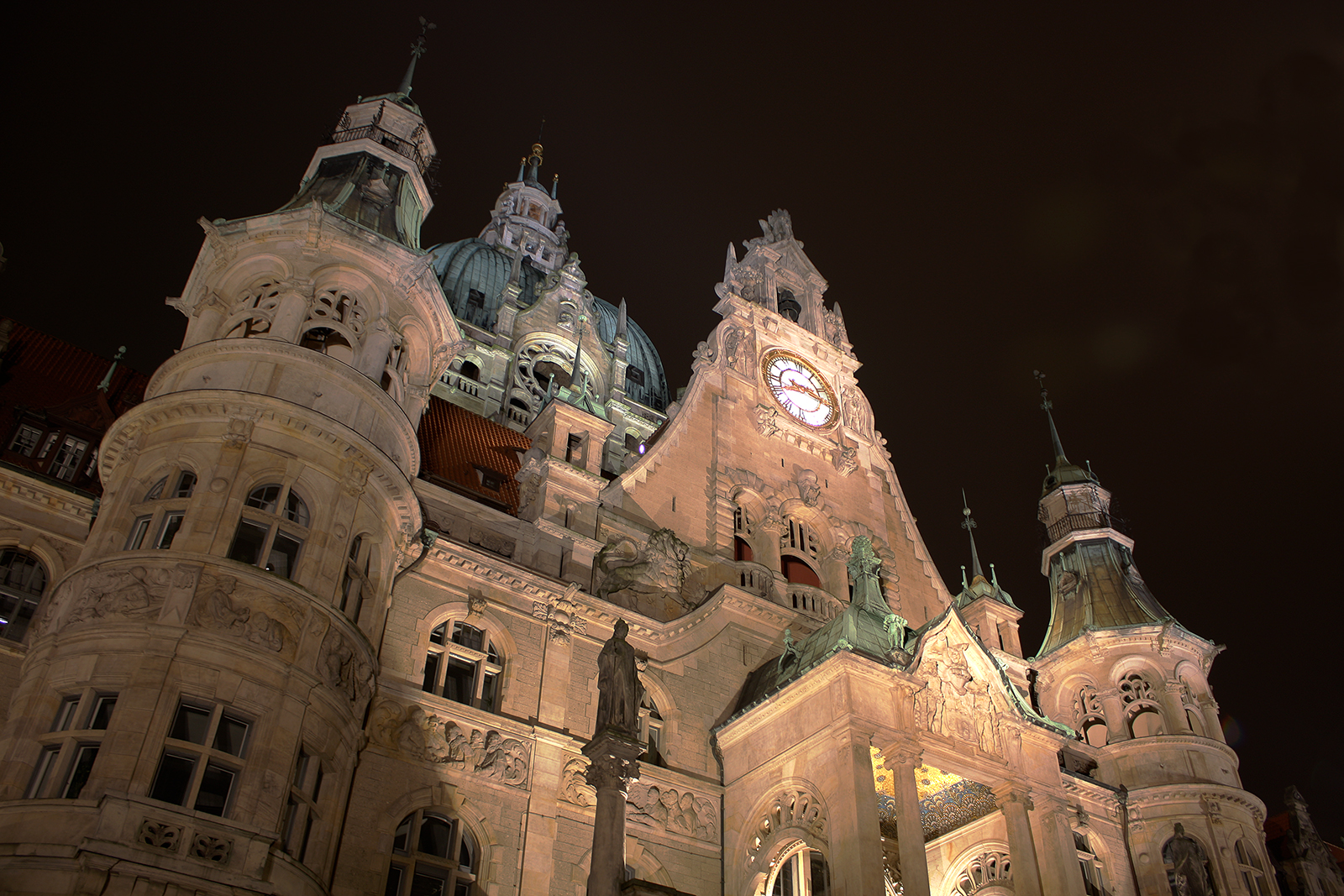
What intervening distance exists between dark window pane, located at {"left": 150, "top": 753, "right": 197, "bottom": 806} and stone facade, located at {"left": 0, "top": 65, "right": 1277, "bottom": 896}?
0.06 meters

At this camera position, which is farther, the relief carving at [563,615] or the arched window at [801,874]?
the relief carving at [563,615]

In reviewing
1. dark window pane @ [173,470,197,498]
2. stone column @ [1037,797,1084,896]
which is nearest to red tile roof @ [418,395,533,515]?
dark window pane @ [173,470,197,498]

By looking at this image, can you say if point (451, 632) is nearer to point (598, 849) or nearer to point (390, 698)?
point (390, 698)

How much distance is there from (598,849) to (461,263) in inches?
1693

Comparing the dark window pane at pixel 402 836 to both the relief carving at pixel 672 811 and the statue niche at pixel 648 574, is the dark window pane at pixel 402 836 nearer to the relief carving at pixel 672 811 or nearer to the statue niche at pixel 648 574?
the relief carving at pixel 672 811

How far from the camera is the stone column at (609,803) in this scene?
17.9 meters

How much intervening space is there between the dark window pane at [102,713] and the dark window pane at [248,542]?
3056mm

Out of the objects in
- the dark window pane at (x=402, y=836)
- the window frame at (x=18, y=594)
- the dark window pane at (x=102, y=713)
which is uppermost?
the window frame at (x=18, y=594)

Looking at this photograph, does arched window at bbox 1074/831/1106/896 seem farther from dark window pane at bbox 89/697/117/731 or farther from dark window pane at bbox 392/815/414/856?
dark window pane at bbox 89/697/117/731

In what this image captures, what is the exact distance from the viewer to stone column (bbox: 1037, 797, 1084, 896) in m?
23.0

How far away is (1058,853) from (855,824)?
18.3 ft

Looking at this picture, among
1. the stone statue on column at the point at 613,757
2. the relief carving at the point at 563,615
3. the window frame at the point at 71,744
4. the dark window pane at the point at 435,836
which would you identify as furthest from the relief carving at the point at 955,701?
the window frame at the point at 71,744

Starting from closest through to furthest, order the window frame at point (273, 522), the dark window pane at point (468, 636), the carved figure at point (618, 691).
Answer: the carved figure at point (618, 691)
the window frame at point (273, 522)
the dark window pane at point (468, 636)

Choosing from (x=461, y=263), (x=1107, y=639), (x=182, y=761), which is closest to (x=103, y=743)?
(x=182, y=761)
